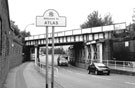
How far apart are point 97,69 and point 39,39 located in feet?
118

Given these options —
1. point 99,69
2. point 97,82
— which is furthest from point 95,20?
point 97,82

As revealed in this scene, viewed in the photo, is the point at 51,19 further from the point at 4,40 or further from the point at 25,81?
the point at 25,81

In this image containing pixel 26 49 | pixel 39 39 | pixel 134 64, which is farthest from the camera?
pixel 26 49

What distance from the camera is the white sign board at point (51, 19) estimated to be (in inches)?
338

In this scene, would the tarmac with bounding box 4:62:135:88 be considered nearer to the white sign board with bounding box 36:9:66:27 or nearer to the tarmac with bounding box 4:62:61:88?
the tarmac with bounding box 4:62:61:88

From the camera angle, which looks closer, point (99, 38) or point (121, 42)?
point (121, 42)

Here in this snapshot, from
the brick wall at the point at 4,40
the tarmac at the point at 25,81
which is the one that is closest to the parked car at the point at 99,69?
the tarmac at the point at 25,81

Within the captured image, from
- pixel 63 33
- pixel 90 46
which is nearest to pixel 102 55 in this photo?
pixel 90 46

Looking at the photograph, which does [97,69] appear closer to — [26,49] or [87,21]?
[26,49]

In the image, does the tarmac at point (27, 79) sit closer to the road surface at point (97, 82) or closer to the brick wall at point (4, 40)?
the brick wall at point (4, 40)

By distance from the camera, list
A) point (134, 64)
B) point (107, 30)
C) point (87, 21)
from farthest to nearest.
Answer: point (87, 21)
point (107, 30)
point (134, 64)

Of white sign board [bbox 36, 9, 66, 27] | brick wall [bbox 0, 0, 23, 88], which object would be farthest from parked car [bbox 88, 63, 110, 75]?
white sign board [bbox 36, 9, 66, 27]

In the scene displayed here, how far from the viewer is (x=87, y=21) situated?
9656 cm

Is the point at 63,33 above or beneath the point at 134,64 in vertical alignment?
above
